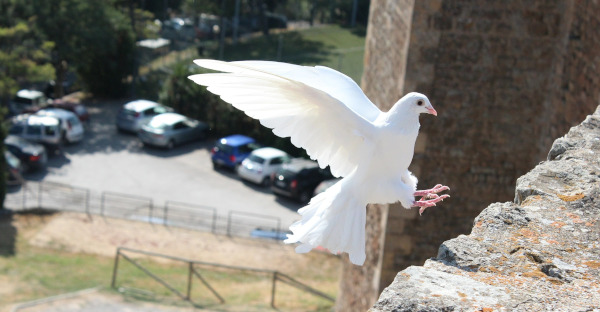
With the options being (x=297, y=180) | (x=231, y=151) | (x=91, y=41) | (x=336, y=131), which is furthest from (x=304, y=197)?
(x=336, y=131)

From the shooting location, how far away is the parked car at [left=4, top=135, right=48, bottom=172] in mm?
23719

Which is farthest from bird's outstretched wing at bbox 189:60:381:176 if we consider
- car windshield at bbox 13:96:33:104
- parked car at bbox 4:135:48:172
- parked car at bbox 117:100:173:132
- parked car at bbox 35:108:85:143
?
car windshield at bbox 13:96:33:104

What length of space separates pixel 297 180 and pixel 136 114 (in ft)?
24.1

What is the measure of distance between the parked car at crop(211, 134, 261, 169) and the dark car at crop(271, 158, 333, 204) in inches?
76.1

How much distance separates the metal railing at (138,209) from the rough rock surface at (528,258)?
16.3 metres

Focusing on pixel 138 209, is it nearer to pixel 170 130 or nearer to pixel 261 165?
pixel 261 165

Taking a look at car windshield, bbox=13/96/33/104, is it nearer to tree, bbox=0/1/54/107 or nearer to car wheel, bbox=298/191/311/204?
tree, bbox=0/1/54/107

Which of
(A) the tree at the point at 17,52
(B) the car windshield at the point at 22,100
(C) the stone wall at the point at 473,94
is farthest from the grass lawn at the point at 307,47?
(C) the stone wall at the point at 473,94

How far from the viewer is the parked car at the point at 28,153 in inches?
934

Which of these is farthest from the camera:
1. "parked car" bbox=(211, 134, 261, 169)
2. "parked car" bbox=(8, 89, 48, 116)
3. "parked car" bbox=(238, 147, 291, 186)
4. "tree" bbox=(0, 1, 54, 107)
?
"parked car" bbox=(8, 89, 48, 116)

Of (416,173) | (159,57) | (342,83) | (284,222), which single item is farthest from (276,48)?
(342,83)

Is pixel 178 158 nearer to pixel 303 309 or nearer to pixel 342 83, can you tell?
pixel 303 309

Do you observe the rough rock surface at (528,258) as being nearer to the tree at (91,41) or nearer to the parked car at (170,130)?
the parked car at (170,130)

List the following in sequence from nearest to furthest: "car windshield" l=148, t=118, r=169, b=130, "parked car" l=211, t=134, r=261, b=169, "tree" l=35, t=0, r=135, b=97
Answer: "parked car" l=211, t=134, r=261, b=169 → "car windshield" l=148, t=118, r=169, b=130 → "tree" l=35, t=0, r=135, b=97
